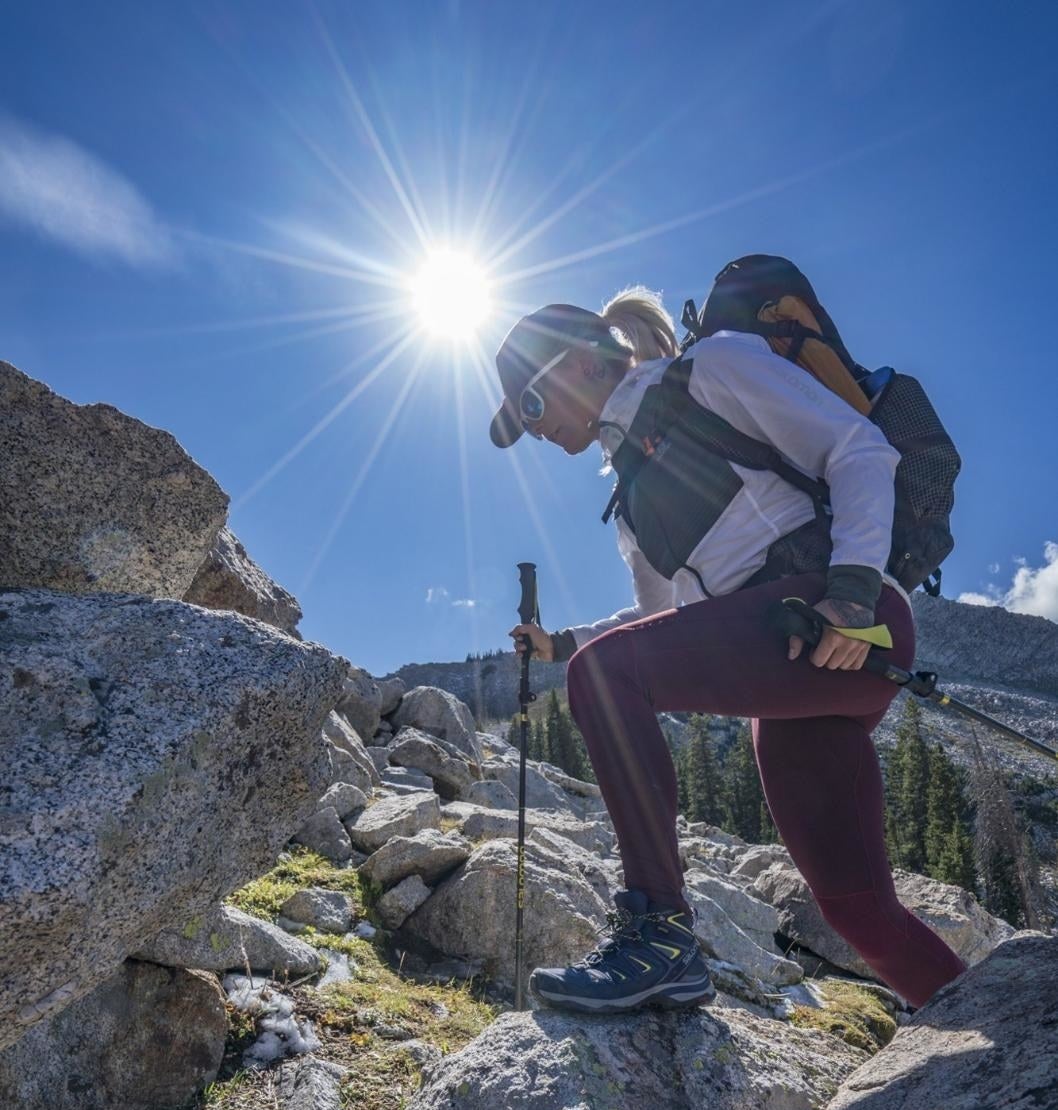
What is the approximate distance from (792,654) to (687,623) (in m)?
0.46

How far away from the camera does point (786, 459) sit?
3613mm

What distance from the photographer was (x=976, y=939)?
12.9 metres

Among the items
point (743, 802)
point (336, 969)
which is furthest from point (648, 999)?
point (743, 802)

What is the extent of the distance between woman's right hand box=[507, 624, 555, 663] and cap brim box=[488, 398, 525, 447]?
1.27 metres

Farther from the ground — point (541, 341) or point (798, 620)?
point (541, 341)

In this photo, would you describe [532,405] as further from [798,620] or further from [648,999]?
[648,999]

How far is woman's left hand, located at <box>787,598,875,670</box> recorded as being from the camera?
3.11 meters

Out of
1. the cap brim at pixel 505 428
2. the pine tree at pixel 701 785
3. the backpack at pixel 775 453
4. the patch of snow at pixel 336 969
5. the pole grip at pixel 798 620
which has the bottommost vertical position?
the patch of snow at pixel 336 969

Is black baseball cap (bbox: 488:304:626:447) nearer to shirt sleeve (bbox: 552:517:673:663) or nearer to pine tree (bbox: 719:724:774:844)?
shirt sleeve (bbox: 552:517:673:663)

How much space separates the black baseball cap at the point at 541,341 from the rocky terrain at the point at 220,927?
211 centimetres

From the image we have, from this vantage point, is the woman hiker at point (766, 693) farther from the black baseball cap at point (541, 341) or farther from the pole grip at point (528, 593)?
the pole grip at point (528, 593)

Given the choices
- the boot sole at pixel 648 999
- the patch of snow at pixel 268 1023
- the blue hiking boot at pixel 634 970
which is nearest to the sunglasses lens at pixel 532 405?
the blue hiking boot at pixel 634 970

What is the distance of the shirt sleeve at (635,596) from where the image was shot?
4383 millimetres

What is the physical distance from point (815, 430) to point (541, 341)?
187cm
